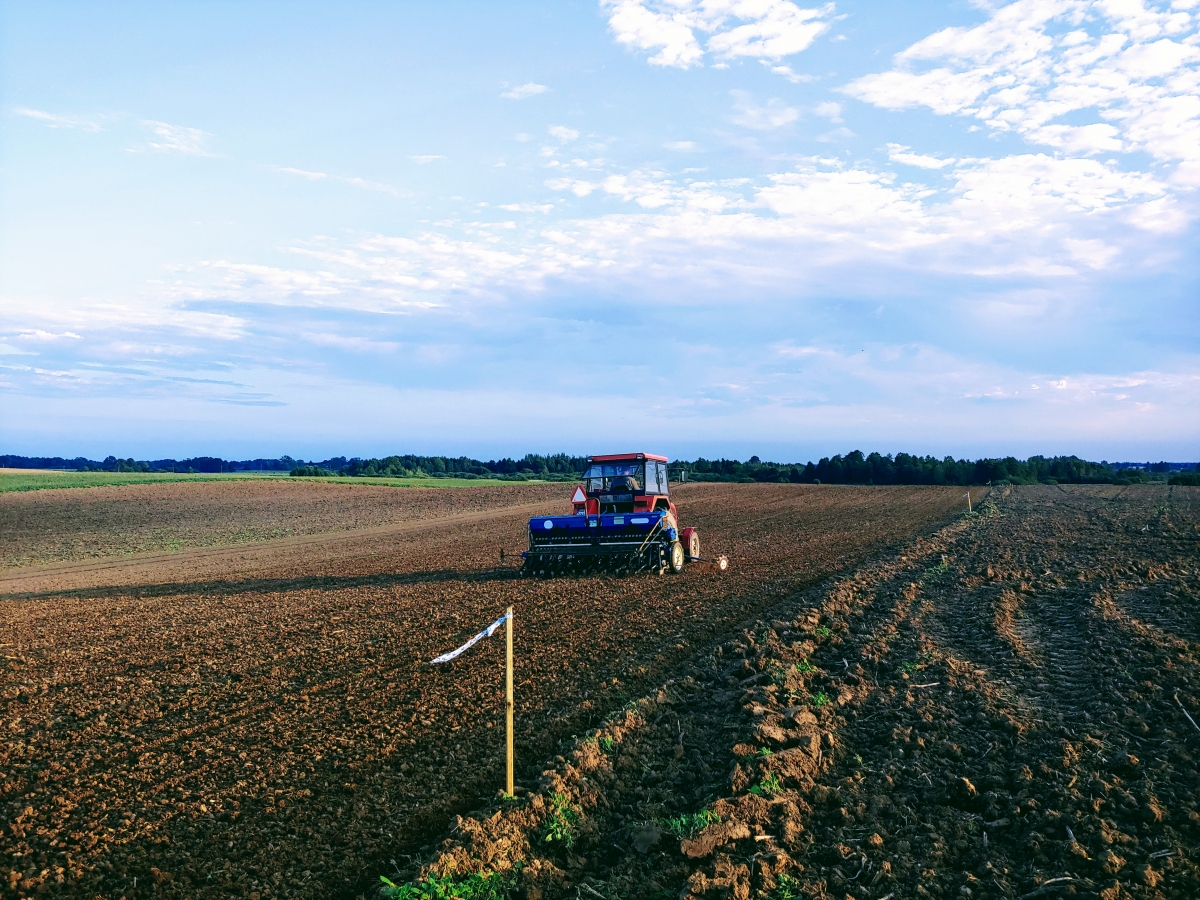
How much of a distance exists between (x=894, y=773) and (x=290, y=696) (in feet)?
19.1

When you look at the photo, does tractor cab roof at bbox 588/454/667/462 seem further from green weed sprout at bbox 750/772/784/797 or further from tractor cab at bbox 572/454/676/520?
green weed sprout at bbox 750/772/784/797

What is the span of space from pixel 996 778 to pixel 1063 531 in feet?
69.3

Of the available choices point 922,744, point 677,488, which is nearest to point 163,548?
point 922,744

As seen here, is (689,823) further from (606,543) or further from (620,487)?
(620,487)

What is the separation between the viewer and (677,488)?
6150cm

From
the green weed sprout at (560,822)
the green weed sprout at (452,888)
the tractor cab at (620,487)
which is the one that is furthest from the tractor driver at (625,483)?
the green weed sprout at (452,888)

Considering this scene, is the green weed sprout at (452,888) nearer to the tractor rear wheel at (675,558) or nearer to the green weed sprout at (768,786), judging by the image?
the green weed sprout at (768,786)

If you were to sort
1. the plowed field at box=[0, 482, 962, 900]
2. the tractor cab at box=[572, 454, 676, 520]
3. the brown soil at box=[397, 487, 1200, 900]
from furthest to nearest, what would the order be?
the tractor cab at box=[572, 454, 676, 520], the plowed field at box=[0, 482, 962, 900], the brown soil at box=[397, 487, 1200, 900]

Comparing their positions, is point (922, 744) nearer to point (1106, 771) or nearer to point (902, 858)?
point (1106, 771)

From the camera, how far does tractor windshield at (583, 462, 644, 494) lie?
1759 cm

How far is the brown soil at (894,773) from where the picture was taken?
183 inches

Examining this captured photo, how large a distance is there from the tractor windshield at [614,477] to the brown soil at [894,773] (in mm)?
6843

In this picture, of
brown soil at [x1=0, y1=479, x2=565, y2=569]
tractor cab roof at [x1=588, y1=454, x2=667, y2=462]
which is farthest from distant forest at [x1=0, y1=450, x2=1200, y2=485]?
tractor cab roof at [x1=588, y1=454, x2=667, y2=462]

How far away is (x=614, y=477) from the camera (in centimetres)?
1778
